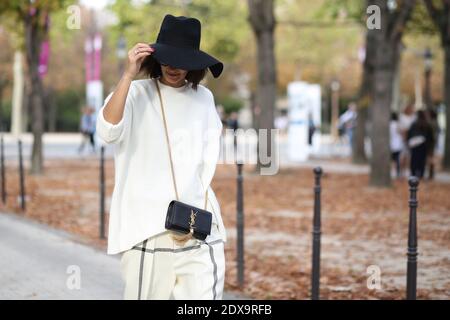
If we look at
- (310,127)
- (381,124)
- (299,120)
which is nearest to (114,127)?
(381,124)

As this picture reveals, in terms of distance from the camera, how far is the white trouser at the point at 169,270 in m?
3.60

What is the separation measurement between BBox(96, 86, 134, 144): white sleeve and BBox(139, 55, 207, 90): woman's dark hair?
23 cm

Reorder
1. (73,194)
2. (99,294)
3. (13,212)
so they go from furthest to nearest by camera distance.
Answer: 1. (73,194)
2. (13,212)
3. (99,294)

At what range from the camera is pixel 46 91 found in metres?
60.8

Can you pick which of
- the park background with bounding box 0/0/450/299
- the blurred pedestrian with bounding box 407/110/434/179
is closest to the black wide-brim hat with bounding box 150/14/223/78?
the park background with bounding box 0/0/450/299

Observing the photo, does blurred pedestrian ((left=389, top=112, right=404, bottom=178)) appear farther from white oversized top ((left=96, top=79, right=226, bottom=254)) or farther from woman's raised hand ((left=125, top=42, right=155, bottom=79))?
A: woman's raised hand ((left=125, top=42, right=155, bottom=79))

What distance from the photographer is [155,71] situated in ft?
12.5

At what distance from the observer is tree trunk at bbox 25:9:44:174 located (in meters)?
19.1

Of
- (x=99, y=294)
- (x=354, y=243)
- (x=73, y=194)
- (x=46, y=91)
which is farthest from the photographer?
(x=46, y=91)

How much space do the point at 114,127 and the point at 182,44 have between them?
0.54m

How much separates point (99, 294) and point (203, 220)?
11.3 ft

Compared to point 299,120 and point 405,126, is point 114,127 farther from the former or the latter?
point 299,120
